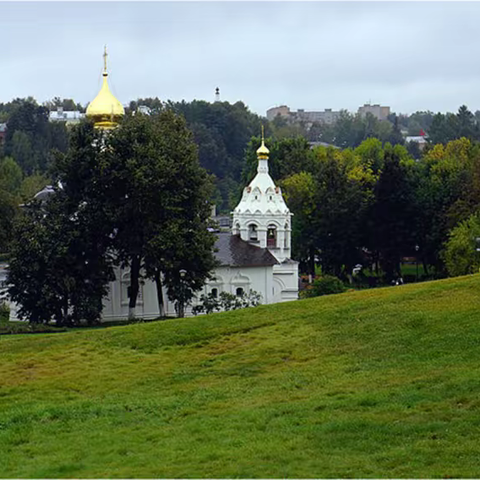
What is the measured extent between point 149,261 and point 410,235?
75.8 feet

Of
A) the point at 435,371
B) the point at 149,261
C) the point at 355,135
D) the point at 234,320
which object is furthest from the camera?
the point at 355,135

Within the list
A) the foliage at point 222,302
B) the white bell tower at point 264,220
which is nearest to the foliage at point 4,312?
the foliage at point 222,302

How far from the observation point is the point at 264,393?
18.5 m

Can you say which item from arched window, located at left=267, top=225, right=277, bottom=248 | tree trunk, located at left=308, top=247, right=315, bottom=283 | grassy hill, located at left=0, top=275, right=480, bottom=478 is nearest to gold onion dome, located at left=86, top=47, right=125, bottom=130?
arched window, located at left=267, top=225, right=277, bottom=248

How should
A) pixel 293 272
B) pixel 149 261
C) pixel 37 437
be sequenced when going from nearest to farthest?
1. pixel 37 437
2. pixel 149 261
3. pixel 293 272

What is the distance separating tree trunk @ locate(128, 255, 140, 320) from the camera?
41500 millimetres

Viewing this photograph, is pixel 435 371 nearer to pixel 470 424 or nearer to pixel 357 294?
pixel 470 424

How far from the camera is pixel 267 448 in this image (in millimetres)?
14828

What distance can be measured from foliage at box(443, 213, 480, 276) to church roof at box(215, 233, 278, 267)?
27.7 ft

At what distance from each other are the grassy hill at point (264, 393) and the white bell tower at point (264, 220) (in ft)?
73.4

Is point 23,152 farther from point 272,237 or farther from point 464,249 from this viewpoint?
point 464,249

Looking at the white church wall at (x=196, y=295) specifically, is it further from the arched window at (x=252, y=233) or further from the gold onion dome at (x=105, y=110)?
the gold onion dome at (x=105, y=110)

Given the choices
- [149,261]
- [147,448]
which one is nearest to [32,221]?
[149,261]

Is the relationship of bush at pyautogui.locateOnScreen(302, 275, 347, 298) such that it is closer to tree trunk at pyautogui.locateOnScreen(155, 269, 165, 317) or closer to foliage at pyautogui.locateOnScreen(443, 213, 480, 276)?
foliage at pyautogui.locateOnScreen(443, 213, 480, 276)
